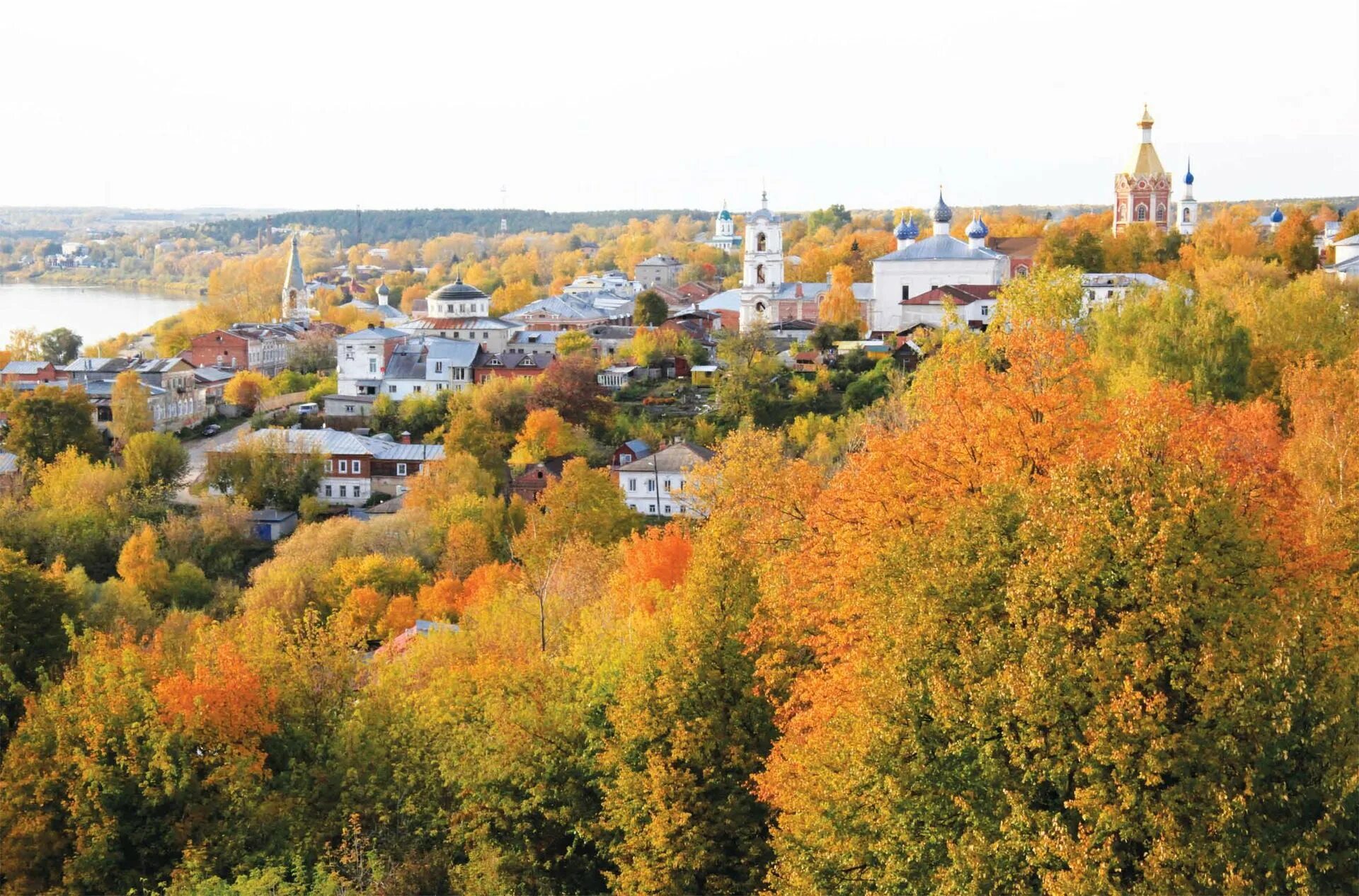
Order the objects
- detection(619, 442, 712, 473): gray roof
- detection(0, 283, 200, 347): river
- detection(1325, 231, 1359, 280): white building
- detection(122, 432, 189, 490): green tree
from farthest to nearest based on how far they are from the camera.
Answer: detection(0, 283, 200, 347): river < detection(1325, 231, 1359, 280): white building < detection(122, 432, 189, 490): green tree < detection(619, 442, 712, 473): gray roof

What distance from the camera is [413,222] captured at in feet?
415

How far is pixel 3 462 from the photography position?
26453 millimetres

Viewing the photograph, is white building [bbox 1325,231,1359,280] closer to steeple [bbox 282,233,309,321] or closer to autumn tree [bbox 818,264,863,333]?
autumn tree [bbox 818,264,863,333]

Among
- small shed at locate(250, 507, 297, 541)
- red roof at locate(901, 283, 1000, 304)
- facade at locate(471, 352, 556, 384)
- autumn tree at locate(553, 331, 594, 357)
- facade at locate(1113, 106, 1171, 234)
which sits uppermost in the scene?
facade at locate(1113, 106, 1171, 234)

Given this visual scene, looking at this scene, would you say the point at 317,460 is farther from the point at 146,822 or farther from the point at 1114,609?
the point at 1114,609

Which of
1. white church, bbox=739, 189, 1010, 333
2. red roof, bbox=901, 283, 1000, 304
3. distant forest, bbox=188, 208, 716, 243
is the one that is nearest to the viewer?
red roof, bbox=901, 283, 1000, 304

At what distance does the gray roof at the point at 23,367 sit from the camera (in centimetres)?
3591

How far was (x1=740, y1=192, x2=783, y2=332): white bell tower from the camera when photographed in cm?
3506

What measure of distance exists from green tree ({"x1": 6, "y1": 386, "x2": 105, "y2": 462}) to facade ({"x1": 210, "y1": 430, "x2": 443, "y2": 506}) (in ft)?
8.47

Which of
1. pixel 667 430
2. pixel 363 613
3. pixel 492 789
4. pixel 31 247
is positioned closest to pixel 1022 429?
pixel 492 789

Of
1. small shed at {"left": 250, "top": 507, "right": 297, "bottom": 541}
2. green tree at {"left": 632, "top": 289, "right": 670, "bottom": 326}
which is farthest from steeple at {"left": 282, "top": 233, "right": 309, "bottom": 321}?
small shed at {"left": 250, "top": 507, "right": 297, "bottom": 541}

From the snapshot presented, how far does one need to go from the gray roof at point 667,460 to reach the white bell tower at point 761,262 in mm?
10243

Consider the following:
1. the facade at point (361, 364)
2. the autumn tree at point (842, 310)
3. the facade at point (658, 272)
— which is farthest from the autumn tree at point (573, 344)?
the facade at point (658, 272)

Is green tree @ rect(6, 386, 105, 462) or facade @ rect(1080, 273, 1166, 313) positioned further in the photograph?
facade @ rect(1080, 273, 1166, 313)
